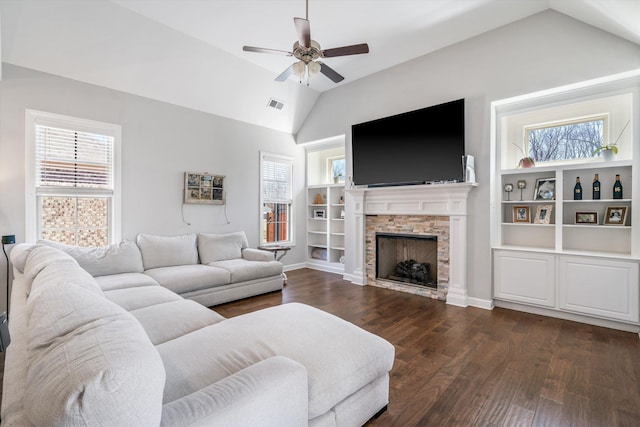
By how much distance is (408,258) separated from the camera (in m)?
4.91

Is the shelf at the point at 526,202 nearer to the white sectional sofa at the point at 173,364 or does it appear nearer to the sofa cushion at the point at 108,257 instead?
the white sectional sofa at the point at 173,364

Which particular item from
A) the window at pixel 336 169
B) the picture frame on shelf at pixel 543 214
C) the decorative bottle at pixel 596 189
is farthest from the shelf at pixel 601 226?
the window at pixel 336 169

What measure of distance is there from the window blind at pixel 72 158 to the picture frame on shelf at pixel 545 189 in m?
5.58

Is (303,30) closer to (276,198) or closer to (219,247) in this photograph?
(219,247)

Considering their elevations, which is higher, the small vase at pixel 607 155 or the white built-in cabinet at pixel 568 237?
the small vase at pixel 607 155

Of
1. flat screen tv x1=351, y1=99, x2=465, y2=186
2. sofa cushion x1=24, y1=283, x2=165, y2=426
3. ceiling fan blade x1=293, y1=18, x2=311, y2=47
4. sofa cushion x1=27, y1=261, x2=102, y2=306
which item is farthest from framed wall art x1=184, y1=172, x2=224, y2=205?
sofa cushion x1=24, y1=283, x2=165, y2=426

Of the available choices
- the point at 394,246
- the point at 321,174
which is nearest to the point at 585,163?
the point at 394,246

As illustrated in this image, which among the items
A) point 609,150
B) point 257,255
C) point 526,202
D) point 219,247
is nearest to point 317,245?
point 257,255

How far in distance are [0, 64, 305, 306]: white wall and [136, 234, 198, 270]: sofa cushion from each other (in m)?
0.27

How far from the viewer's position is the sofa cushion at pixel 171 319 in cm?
191

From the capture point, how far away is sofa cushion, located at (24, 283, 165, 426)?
2.17 feet

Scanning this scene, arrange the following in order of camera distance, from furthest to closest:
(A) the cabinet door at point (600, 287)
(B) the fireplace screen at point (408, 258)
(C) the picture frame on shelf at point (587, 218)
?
(B) the fireplace screen at point (408, 258) < (C) the picture frame on shelf at point (587, 218) < (A) the cabinet door at point (600, 287)

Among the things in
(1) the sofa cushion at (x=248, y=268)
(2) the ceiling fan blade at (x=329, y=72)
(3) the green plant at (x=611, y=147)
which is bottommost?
(1) the sofa cushion at (x=248, y=268)

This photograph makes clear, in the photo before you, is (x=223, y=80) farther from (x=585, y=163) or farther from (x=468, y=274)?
(x=585, y=163)
